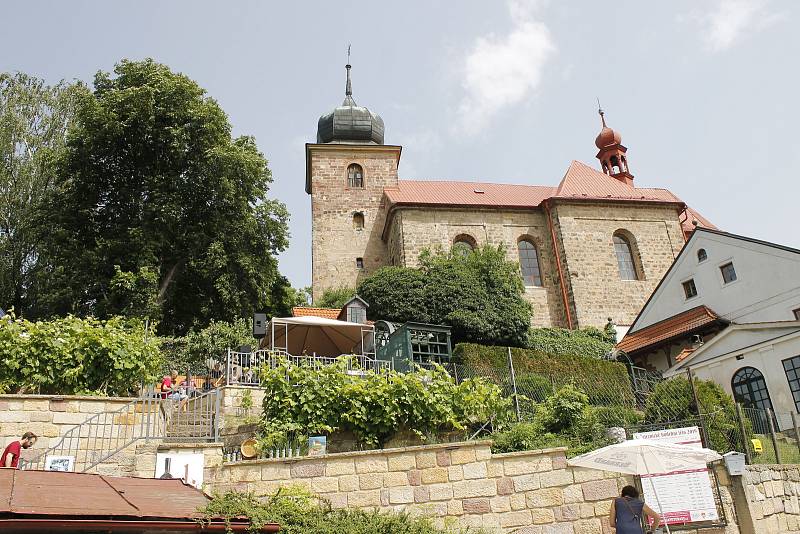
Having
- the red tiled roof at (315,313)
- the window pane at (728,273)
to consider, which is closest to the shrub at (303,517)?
the red tiled roof at (315,313)

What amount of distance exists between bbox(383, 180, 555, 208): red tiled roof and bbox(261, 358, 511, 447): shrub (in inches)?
807

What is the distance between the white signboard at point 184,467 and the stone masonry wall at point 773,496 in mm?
7443

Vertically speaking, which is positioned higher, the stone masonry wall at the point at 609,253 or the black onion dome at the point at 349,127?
the black onion dome at the point at 349,127

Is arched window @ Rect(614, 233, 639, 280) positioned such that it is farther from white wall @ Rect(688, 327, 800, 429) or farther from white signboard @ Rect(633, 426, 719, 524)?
white signboard @ Rect(633, 426, 719, 524)

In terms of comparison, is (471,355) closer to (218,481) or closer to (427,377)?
(427,377)

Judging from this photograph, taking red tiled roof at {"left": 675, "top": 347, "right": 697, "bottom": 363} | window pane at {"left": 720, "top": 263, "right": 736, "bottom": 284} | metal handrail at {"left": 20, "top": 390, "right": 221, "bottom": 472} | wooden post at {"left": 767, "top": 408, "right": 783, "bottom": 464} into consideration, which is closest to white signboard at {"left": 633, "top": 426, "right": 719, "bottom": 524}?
wooden post at {"left": 767, "top": 408, "right": 783, "bottom": 464}

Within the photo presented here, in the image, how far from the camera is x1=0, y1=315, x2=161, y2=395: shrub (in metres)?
11.5

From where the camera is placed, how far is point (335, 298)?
30578mm

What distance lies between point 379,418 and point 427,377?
1.28 meters

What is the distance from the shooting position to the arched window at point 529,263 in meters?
31.8

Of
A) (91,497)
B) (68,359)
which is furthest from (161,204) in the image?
(91,497)

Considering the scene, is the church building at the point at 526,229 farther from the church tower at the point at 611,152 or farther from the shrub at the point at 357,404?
the shrub at the point at 357,404

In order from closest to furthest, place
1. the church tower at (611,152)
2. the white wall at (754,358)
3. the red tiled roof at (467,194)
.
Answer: the white wall at (754,358)
the red tiled roof at (467,194)
the church tower at (611,152)

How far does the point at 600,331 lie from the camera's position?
29.0 metres
